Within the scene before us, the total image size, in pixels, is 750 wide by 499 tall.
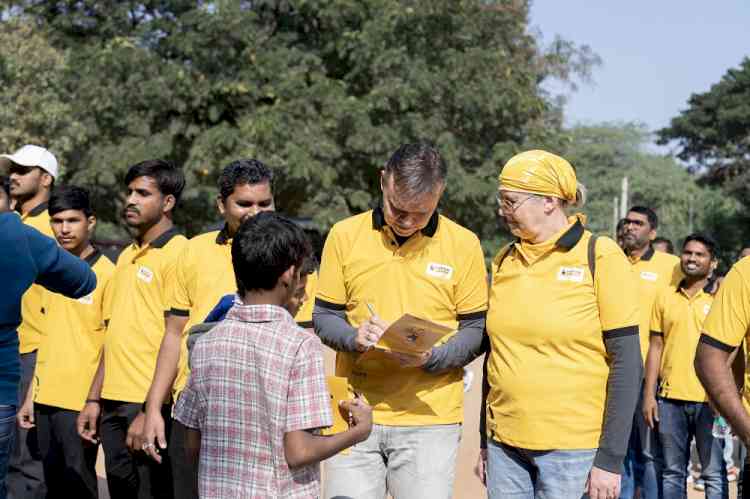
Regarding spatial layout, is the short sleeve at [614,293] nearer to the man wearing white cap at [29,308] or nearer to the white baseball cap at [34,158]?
the man wearing white cap at [29,308]

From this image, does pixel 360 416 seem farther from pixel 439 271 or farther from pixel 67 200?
pixel 67 200

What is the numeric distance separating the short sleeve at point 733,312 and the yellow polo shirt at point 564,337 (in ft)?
1.15

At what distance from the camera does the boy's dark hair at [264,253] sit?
303 centimetres

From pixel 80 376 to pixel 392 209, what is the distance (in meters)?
2.54

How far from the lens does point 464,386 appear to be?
435 cm

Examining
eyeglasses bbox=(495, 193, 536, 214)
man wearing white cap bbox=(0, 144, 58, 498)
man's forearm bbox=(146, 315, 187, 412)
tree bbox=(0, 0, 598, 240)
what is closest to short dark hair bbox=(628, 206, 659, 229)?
eyeglasses bbox=(495, 193, 536, 214)

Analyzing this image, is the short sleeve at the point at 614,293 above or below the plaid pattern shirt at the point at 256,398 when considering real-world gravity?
above

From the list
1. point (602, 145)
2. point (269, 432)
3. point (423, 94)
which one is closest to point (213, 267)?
point (269, 432)

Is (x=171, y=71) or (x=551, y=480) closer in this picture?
(x=551, y=480)

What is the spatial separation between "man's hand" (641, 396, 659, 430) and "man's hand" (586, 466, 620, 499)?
3.53 m

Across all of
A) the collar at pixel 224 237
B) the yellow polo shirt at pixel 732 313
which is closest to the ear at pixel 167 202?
the collar at pixel 224 237

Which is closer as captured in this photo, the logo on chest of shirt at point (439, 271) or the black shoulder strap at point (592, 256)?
the black shoulder strap at point (592, 256)

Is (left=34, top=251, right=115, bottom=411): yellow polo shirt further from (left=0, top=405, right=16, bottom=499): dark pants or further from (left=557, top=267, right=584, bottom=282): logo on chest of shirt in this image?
(left=557, top=267, right=584, bottom=282): logo on chest of shirt

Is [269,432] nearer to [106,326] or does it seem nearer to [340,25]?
[106,326]
